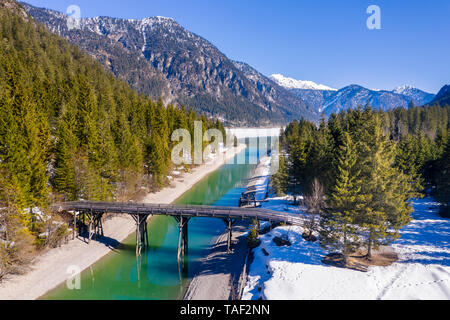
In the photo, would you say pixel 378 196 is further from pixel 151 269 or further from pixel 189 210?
pixel 151 269

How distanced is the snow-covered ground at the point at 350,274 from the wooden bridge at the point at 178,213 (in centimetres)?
308

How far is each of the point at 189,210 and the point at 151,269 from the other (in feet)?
26.6

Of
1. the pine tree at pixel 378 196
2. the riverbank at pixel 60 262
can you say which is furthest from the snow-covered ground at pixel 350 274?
the riverbank at pixel 60 262

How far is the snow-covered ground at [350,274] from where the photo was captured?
20297 mm

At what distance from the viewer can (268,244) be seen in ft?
99.4

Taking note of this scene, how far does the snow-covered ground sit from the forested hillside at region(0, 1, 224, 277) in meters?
24.7

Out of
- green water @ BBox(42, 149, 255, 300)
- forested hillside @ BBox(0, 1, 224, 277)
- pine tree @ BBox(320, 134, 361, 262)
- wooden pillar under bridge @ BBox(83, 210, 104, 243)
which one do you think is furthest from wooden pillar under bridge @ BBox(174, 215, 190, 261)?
pine tree @ BBox(320, 134, 361, 262)

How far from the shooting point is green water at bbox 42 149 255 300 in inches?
1029

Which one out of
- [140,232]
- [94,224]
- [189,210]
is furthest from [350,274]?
[94,224]

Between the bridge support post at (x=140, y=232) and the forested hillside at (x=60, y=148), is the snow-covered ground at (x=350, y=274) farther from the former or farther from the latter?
the forested hillside at (x=60, y=148)

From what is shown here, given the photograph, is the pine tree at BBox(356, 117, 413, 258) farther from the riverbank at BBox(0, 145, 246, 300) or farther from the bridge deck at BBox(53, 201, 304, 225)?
the riverbank at BBox(0, 145, 246, 300)
